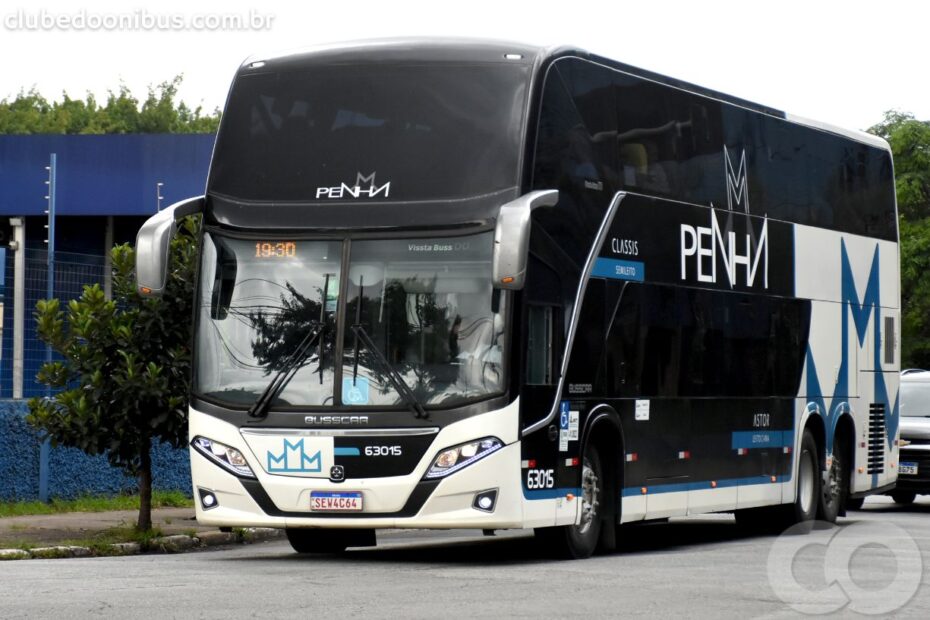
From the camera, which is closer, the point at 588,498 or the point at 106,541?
the point at 588,498

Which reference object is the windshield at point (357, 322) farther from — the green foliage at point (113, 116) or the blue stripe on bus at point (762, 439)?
the green foliage at point (113, 116)

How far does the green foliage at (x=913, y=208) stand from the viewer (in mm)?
53719

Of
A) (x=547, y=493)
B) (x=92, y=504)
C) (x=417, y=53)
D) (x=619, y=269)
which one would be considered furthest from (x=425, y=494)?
(x=92, y=504)

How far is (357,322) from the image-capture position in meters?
14.0

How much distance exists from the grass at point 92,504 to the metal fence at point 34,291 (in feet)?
4.26

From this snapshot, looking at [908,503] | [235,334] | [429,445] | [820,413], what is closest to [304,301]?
[235,334]

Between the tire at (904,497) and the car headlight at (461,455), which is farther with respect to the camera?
the tire at (904,497)

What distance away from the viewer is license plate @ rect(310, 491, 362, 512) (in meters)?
13.9

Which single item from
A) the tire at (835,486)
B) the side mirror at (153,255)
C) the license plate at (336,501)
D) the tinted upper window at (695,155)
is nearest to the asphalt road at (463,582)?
the license plate at (336,501)

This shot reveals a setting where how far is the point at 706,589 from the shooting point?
12289mm

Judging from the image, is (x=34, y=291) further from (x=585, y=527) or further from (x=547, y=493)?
(x=547, y=493)

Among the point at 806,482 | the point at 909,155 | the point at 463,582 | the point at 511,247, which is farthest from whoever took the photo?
the point at 909,155

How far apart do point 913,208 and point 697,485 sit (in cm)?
4086

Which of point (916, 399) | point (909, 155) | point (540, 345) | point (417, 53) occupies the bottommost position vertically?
point (916, 399)
